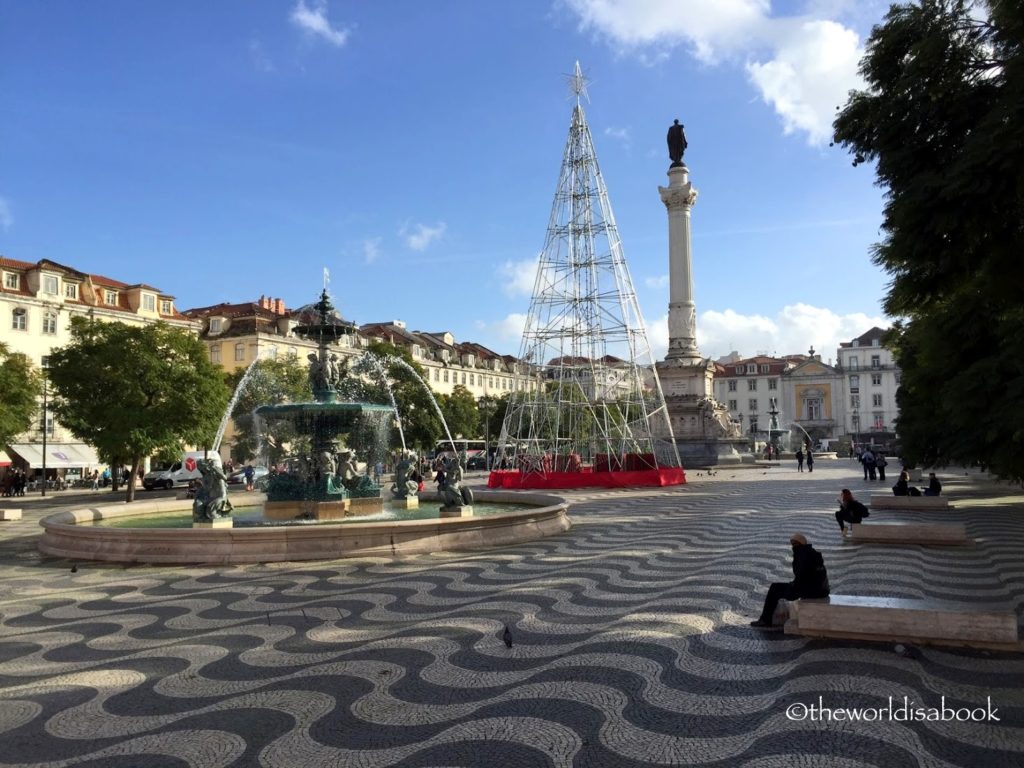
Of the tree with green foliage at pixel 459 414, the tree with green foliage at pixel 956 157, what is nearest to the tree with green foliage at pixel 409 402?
the tree with green foliage at pixel 459 414

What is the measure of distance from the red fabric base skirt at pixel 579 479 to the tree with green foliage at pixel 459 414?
95.9 feet

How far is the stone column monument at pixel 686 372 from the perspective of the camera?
4400 cm

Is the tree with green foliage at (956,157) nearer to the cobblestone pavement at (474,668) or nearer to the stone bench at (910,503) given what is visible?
the cobblestone pavement at (474,668)

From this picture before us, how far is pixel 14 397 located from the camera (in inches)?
1164

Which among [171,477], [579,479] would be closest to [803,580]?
[579,479]

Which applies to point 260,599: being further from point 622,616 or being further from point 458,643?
point 622,616

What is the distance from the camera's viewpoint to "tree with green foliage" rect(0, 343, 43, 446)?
26656mm

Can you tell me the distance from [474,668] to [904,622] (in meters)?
3.71

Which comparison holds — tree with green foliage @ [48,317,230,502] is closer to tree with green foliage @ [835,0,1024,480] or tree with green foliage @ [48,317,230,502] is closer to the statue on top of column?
tree with green foliage @ [835,0,1024,480]

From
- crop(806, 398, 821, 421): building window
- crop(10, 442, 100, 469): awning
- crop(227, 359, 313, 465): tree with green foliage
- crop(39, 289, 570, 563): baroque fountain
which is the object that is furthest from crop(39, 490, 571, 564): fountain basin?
crop(806, 398, 821, 421): building window

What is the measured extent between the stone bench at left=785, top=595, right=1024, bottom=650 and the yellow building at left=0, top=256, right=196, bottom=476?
41.4 m

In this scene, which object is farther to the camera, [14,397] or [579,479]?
[14,397]

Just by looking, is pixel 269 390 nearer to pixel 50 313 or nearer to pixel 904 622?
pixel 50 313

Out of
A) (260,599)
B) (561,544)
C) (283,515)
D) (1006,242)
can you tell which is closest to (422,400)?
(283,515)
